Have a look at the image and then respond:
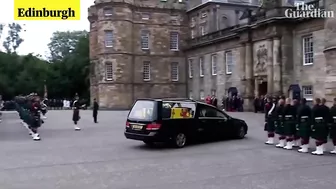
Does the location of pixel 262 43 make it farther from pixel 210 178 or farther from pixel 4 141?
pixel 210 178

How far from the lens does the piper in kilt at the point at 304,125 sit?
544 inches

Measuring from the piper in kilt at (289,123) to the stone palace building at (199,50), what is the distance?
19996 millimetres

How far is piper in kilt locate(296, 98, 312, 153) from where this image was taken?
13812 mm

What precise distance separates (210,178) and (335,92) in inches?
592

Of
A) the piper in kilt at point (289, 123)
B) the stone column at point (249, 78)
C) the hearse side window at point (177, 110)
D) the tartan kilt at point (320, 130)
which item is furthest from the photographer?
the stone column at point (249, 78)

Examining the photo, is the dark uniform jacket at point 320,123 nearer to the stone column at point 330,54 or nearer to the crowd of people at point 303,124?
the crowd of people at point 303,124

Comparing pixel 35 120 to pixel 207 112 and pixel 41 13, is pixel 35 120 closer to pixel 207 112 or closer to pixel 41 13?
pixel 41 13

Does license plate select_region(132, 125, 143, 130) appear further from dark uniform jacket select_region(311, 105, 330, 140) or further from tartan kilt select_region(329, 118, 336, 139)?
tartan kilt select_region(329, 118, 336, 139)

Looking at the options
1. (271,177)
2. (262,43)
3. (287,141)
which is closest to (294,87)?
(262,43)

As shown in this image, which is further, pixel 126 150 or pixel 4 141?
pixel 4 141

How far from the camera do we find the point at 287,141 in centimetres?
1477

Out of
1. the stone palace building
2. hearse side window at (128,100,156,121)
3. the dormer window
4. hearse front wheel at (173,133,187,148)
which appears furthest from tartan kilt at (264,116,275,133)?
the dormer window

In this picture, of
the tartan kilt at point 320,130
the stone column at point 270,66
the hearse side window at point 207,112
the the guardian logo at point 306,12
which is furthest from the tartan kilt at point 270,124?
the stone column at point 270,66

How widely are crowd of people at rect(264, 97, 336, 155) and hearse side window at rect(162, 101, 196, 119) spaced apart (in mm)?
2954
